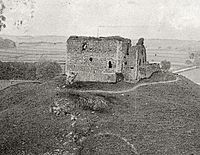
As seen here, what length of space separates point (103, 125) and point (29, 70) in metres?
Answer: 51.4

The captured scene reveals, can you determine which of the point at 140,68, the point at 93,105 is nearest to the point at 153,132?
the point at 93,105

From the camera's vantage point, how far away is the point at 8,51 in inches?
4710

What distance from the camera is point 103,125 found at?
34.2m

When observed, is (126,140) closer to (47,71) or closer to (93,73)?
(93,73)

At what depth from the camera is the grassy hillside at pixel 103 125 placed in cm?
3173

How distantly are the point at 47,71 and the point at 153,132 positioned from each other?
52.0 meters

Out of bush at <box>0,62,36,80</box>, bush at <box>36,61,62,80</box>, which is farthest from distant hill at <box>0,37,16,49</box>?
bush at <box>36,61,62,80</box>

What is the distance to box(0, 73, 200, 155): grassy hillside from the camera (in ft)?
104

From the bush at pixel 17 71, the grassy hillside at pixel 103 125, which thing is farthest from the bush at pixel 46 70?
the grassy hillside at pixel 103 125

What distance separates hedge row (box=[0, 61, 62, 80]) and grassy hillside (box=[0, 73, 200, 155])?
36873mm

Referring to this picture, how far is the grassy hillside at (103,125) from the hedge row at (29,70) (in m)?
36.9

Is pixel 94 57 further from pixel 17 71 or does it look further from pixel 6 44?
pixel 6 44

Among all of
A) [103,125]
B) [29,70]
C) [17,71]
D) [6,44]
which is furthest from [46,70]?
[6,44]

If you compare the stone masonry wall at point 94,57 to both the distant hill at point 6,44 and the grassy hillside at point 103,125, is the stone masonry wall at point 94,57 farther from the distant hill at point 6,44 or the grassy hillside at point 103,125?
the distant hill at point 6,44
